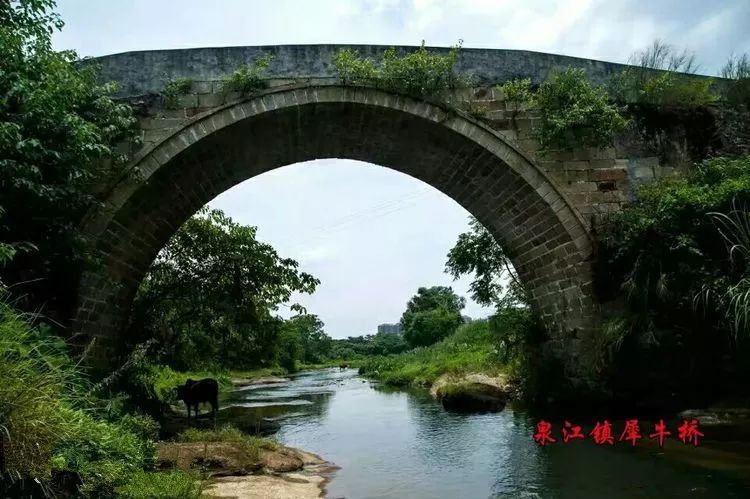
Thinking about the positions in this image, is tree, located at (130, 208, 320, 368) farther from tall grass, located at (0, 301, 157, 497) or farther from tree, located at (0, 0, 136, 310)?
tall grass, located at (0, 301, 157, 497)

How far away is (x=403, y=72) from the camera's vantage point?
769 centimetres

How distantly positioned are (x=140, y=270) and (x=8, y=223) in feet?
9.58

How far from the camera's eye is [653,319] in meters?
6.90

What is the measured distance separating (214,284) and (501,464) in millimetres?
6432

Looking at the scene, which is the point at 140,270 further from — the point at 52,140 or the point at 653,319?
the point at 653,319

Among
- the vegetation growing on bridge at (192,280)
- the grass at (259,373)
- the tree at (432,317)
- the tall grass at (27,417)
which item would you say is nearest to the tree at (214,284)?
the vegetation growing on bridge at (192,280)

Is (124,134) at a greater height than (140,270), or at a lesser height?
greater

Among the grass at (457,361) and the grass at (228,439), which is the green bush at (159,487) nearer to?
the grass at (228,439)

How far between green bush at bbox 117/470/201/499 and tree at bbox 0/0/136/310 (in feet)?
6.10

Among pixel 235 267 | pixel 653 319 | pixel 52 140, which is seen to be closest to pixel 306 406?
pixel 235 267

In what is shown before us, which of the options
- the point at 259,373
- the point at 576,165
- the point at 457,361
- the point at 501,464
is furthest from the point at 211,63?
the point at 259,373

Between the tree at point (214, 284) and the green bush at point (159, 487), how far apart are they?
5.83 metres

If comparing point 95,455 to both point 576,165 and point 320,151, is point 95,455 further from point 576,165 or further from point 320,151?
point 576,165

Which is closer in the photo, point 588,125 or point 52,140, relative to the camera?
point 52,140
